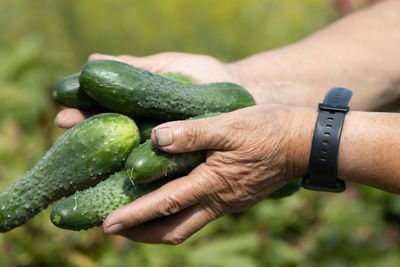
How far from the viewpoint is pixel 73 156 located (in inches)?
104

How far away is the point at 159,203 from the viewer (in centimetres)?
261

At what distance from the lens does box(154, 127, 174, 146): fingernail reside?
8.14ft

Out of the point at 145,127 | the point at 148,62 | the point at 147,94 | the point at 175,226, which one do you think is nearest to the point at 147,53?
the point at 148,62

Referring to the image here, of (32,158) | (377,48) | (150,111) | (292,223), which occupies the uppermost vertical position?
(377,48)

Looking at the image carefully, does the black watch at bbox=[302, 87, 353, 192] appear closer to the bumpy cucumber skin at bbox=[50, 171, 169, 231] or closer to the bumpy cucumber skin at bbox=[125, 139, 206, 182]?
the bumpy cucumber skin at bbox=[125, 139, 206, 182]

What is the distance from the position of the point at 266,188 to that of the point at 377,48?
5.57 feet

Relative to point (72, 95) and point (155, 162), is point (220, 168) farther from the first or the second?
point (72, 95)

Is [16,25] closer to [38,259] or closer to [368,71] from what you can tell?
[38,259]

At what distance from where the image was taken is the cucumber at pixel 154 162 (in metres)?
2.50

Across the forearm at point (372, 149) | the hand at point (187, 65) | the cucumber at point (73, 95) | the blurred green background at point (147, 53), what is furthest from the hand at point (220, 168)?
the blurred green background at point (147, 53)

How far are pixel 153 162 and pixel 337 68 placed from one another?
1.99 metres

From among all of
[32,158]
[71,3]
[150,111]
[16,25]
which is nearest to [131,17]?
[71,3]

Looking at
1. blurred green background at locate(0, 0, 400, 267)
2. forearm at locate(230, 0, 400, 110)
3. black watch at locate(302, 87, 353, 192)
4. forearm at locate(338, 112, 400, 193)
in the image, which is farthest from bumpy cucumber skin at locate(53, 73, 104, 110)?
blurred green background at locate(0, 0, 400, 267)

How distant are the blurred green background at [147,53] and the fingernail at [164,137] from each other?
225cm
